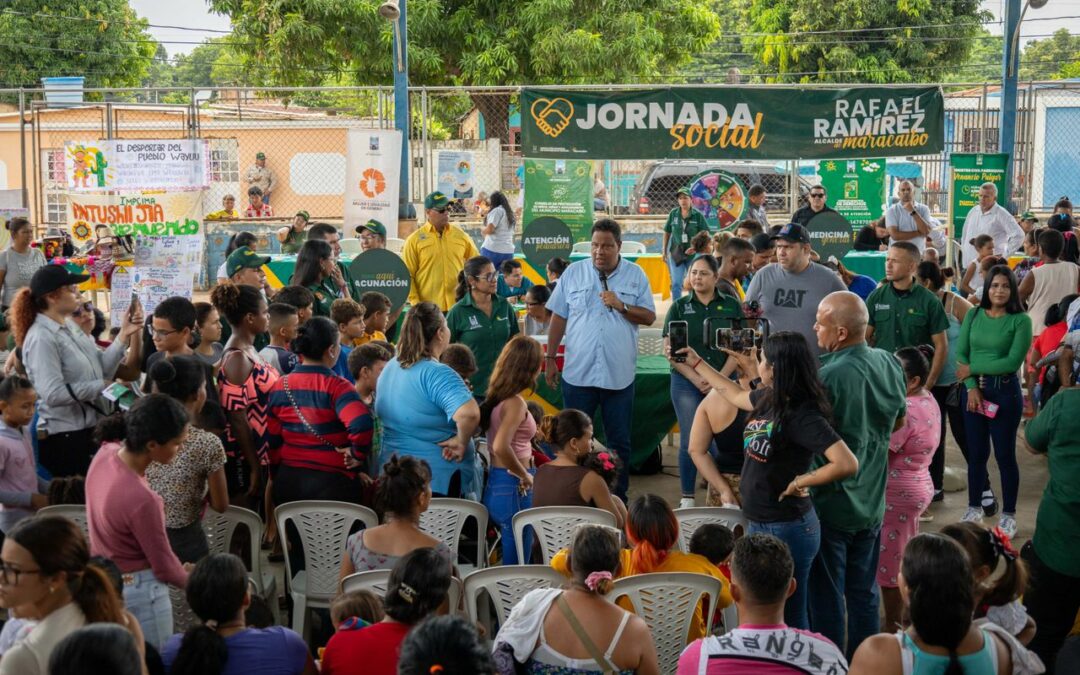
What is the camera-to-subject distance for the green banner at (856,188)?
18.6 meters

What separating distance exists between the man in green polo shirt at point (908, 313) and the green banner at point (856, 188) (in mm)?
11620

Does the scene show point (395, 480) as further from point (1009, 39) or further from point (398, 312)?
point (1009, 39)

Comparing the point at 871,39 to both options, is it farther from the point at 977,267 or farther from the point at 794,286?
the point at 794,286

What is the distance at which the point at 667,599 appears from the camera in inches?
173

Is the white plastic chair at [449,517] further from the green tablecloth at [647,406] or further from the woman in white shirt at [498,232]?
the woman in white shirt at [498,232]

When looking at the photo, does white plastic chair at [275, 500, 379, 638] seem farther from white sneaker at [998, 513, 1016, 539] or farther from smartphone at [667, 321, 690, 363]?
white sneaker at [998, 513, 1016, 539]

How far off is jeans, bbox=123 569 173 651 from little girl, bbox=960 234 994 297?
347 inches

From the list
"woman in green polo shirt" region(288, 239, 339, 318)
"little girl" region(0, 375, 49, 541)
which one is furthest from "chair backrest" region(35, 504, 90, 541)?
"woman in green polo shirt" region(288, 239, 339, 318)

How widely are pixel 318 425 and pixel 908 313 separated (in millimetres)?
3866

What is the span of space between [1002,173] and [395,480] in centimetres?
1141

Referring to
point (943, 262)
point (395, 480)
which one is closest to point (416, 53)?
point (943, 262)

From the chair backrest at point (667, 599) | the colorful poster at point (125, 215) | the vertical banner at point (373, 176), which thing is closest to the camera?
the chair backrest at point (667, 599)

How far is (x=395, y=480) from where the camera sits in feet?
15.1

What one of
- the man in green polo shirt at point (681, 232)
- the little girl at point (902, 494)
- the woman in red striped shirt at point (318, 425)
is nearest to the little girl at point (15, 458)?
the woman in red striped shirt at point (318, 425)
